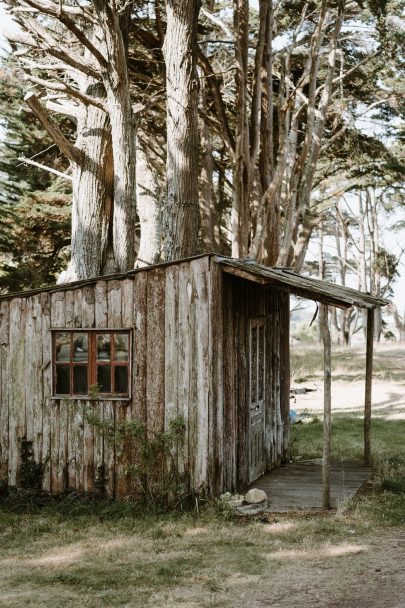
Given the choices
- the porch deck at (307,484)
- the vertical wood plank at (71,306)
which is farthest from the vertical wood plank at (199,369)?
the vertical wood plank at (71,306)

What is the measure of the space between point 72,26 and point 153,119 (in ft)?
29.1

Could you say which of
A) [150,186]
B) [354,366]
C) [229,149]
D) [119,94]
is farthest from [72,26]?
[354,366]

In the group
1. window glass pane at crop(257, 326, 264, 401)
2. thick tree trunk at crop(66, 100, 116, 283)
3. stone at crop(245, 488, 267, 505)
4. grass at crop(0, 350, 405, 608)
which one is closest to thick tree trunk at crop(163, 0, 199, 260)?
window glass pane at crop(257, 326, 264, 401)

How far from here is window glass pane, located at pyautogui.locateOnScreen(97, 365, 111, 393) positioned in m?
10.4

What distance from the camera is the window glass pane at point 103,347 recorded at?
10.4 m

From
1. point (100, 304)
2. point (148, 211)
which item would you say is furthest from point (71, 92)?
point (148, 211)

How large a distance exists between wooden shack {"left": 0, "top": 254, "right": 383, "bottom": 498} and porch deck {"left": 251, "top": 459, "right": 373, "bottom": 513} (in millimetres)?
591

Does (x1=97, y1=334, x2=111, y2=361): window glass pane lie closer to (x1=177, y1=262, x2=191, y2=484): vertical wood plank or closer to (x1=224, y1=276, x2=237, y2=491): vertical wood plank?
(x1=177, y1=262, x2=191, y2=484): vertical wood plank

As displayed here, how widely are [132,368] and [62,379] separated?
106cm

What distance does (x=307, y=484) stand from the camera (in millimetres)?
11516

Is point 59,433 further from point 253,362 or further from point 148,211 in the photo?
point 148,211

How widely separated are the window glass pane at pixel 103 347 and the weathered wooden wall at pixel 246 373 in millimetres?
1546

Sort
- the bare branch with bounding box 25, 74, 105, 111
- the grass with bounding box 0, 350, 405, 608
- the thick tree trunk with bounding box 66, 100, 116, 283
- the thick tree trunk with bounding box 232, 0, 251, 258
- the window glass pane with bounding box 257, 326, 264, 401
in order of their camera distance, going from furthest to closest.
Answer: the thick tree trunk with bounding box 232, 0, 251, 258
the thick tree trunk with bounding box 66, 100, 116, 283
the bare branch with bounding box 25, 74, 105, 111
the window glass pane with bounding box 257, 326, 264, 401
the grass with bounding box 0, 350, 405, 608

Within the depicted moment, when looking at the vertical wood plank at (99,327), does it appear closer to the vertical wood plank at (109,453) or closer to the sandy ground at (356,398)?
the vertical wood plank at (109,453)
